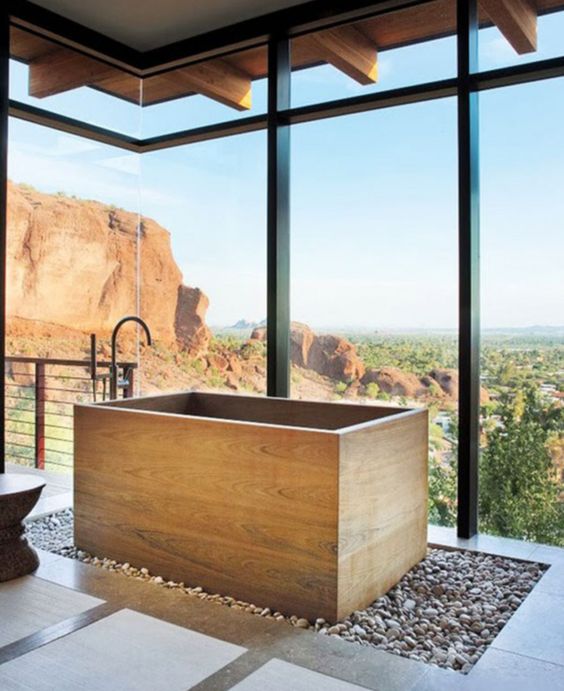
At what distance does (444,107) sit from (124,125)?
230cm

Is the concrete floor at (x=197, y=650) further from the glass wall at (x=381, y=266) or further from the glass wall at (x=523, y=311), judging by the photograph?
the glass wall at (x=381, y=266)

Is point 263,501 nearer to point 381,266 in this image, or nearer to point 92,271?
point 381,266

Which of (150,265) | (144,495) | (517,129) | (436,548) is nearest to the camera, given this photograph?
(144,495)

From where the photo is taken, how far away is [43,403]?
416cm

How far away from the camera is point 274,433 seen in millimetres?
2396

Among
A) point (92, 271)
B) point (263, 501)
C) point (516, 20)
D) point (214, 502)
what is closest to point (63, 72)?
point (92, 271)

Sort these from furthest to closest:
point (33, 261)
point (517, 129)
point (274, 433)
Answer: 1. point (33, 261)
2. point (517, 129)
3. point (274, 433)

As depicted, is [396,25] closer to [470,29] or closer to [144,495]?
[470,29]

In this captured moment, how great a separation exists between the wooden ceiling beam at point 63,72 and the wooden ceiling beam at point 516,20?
2.50 m

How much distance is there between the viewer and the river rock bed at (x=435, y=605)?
2.19 meters

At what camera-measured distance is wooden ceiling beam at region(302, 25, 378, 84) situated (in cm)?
371

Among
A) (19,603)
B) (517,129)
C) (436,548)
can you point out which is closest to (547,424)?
(436,548)

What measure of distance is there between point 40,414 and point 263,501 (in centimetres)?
229

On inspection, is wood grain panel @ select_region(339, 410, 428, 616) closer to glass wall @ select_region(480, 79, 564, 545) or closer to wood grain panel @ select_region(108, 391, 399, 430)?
wood grain panel @ select_region(108, 391, 399, 430)
